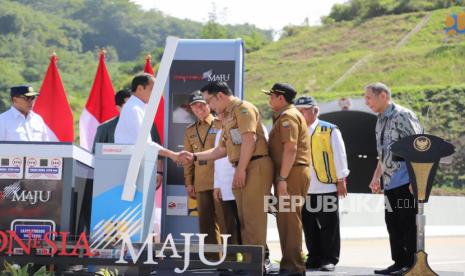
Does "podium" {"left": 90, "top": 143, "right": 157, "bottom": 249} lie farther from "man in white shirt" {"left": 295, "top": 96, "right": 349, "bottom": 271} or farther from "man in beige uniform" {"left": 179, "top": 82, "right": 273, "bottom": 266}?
"man in white shirt" {"left": 295, "top": 96, "right": 349, "bottom": 271}

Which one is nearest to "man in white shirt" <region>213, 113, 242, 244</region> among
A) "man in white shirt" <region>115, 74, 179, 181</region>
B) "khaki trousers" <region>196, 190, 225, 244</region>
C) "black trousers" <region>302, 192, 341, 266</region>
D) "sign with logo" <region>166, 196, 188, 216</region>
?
"khaki trousers" <region>196, 190, 225, 244</region>

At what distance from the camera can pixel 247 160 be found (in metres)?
7.65

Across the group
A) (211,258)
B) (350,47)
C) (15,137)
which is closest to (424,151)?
(211,258)

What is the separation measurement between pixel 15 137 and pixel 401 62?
48805mm

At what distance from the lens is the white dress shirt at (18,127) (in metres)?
9.07

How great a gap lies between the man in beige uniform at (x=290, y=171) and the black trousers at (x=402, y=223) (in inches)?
46.4

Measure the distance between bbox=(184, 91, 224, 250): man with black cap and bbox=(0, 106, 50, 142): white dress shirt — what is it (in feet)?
5.28

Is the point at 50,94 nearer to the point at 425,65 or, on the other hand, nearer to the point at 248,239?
the point at 248,239

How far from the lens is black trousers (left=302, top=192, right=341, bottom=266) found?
30.1 ft

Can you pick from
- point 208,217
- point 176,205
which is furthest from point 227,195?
point 176,205

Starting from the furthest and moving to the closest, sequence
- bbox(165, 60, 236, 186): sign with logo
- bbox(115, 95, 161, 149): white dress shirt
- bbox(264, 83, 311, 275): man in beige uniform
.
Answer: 1. bbox(165, 60, 236, 186): sign with logo
2. bbox(115, 95, 161, 149): white dress shirt
3. bbox(264, 83, 311, 275): man in beige uniform

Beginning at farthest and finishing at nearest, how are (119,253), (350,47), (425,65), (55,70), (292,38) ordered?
(292,38), (350,47), (425,65), (55,70), (119,253)

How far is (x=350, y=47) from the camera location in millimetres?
71000

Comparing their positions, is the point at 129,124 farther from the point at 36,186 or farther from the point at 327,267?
the point at 327,267
